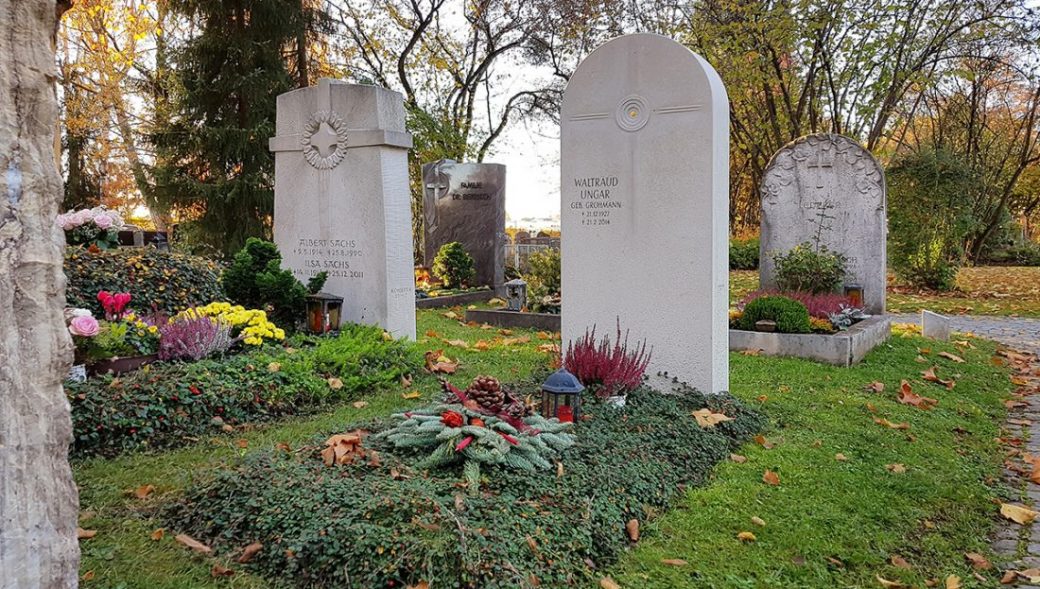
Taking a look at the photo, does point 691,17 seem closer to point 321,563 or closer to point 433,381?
point 433,381

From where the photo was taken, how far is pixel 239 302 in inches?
289

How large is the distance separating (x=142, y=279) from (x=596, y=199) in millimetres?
4929

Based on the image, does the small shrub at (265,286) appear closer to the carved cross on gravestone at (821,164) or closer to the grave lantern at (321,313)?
the grave lantern at (321,313)

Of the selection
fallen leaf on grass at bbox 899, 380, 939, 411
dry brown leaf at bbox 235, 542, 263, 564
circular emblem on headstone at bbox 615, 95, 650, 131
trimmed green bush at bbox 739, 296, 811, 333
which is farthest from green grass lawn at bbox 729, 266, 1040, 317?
dry brown leaf at bbox 235, 542, 263, 564

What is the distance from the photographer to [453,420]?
3.77 m

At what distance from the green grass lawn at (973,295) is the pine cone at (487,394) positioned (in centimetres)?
1076

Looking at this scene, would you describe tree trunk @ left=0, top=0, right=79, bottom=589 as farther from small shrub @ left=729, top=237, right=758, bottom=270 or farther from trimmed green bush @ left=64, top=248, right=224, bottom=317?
small shrub @ left=729, top=237, right=758, bottom=270

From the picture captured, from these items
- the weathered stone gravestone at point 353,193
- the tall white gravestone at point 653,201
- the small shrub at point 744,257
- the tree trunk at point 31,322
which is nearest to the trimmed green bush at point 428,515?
the tree trunk at point 31,322

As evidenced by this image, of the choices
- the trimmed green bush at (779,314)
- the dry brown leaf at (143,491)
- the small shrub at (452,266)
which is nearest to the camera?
the dry brown leaf at (143,491)

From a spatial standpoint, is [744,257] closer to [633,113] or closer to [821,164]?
[821,164]

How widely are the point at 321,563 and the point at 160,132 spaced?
1602 centimetres

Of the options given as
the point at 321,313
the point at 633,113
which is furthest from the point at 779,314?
the point at 321,313

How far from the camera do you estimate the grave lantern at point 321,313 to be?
7.34 metres

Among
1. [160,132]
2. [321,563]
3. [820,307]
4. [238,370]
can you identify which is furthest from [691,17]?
→ [321,563]
